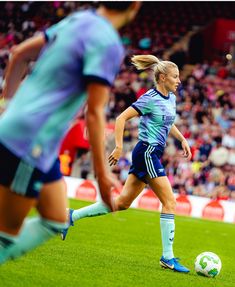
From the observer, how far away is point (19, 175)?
503cm

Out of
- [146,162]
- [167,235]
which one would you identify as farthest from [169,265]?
[146,162]

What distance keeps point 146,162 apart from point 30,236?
4174 millimetres

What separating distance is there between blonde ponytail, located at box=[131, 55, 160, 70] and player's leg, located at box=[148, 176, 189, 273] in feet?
4.25

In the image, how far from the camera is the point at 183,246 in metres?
12.9

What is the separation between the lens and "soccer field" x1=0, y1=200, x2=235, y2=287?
7852mm

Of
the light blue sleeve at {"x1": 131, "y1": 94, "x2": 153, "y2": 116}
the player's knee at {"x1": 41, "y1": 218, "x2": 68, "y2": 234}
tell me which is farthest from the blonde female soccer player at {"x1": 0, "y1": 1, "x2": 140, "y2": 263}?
the light blue sleeve at {"x1": 131, "y1": 94, "x2": 153, "y2": 116}

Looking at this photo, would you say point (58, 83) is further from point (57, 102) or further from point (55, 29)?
point (55, 29)

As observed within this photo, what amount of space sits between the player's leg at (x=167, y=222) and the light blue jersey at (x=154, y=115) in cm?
50

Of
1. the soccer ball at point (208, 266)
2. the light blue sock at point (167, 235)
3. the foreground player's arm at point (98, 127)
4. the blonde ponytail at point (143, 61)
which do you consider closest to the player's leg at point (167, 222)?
the light blue sock at point (167, 235)

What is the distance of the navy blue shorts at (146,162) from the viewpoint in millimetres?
9547

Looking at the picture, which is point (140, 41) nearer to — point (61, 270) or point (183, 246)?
point (183, 246)

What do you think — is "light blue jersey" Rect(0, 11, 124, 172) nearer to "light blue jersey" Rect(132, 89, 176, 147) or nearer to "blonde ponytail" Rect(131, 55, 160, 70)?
"blonde ponytail" Rect(131, 55, 160, 70)

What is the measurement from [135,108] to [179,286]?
2.33m

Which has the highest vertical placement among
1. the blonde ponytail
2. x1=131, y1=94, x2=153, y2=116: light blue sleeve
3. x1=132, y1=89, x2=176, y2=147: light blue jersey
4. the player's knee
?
the player's knee
